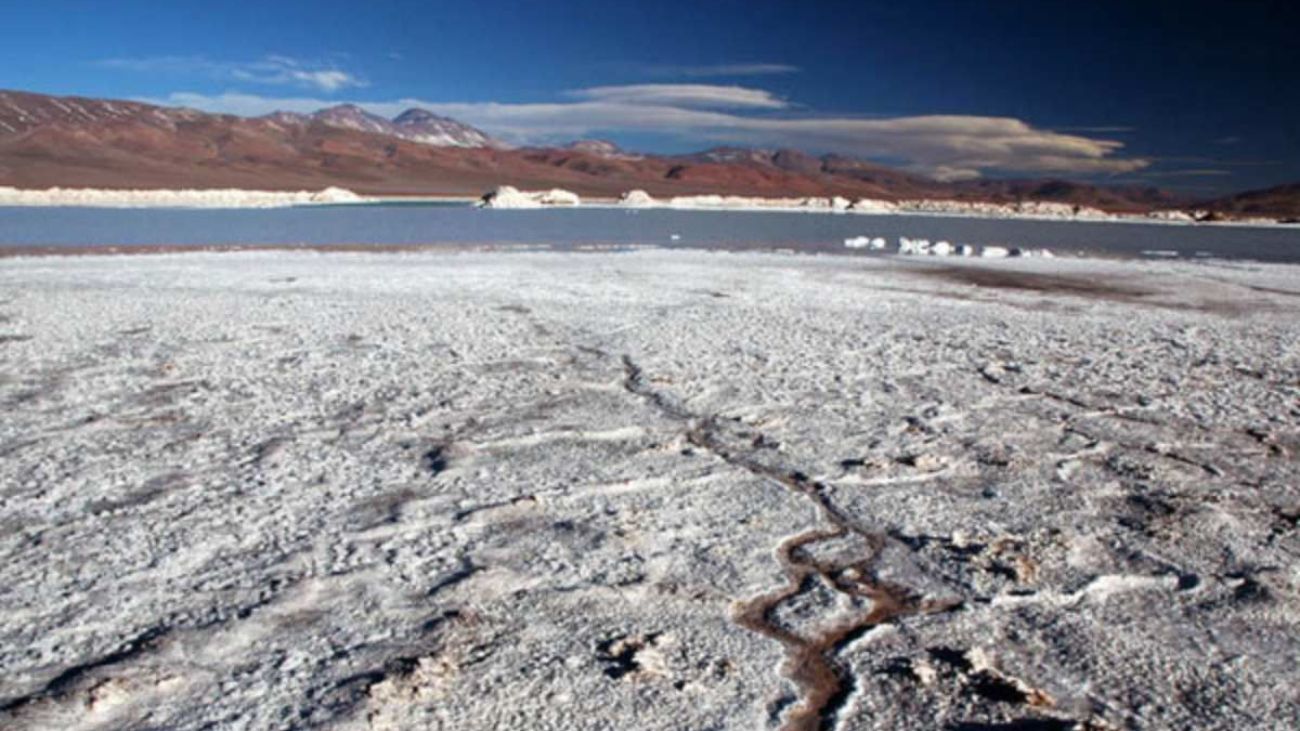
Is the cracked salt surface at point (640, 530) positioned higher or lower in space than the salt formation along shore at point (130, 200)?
higher

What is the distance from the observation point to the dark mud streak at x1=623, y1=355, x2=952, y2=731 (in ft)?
6.20

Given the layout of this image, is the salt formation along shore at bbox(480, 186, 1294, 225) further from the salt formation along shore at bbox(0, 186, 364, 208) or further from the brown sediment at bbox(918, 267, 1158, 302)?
the brown sediment at bbox(918, 267, 1158, 302)

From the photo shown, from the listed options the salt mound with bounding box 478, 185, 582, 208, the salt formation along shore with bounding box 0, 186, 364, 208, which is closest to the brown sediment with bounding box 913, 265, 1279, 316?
the salt formation along shore with bounding box 0, 186, 364, 208

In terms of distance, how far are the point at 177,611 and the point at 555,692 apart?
870 millimetres

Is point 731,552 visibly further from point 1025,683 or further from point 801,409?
point 801,409

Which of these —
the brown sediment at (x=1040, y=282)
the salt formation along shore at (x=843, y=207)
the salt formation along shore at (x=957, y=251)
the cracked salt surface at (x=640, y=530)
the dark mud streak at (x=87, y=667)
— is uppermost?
the dark mud streak at (x=87, y=667)

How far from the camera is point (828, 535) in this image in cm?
278

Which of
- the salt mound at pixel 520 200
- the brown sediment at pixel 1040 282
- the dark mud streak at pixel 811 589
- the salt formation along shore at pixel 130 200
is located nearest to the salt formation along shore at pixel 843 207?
the salt mound at pixel 520 200

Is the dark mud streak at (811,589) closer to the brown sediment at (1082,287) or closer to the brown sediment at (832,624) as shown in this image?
the brown sediment at (832,624)

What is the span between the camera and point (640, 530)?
2.79m

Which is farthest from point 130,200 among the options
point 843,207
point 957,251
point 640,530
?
point 640,530

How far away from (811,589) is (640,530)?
55 centimetres

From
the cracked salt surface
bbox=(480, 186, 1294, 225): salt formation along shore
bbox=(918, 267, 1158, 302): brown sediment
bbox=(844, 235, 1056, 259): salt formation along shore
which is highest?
the cracked salt surface

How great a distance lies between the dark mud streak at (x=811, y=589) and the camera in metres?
1.89
